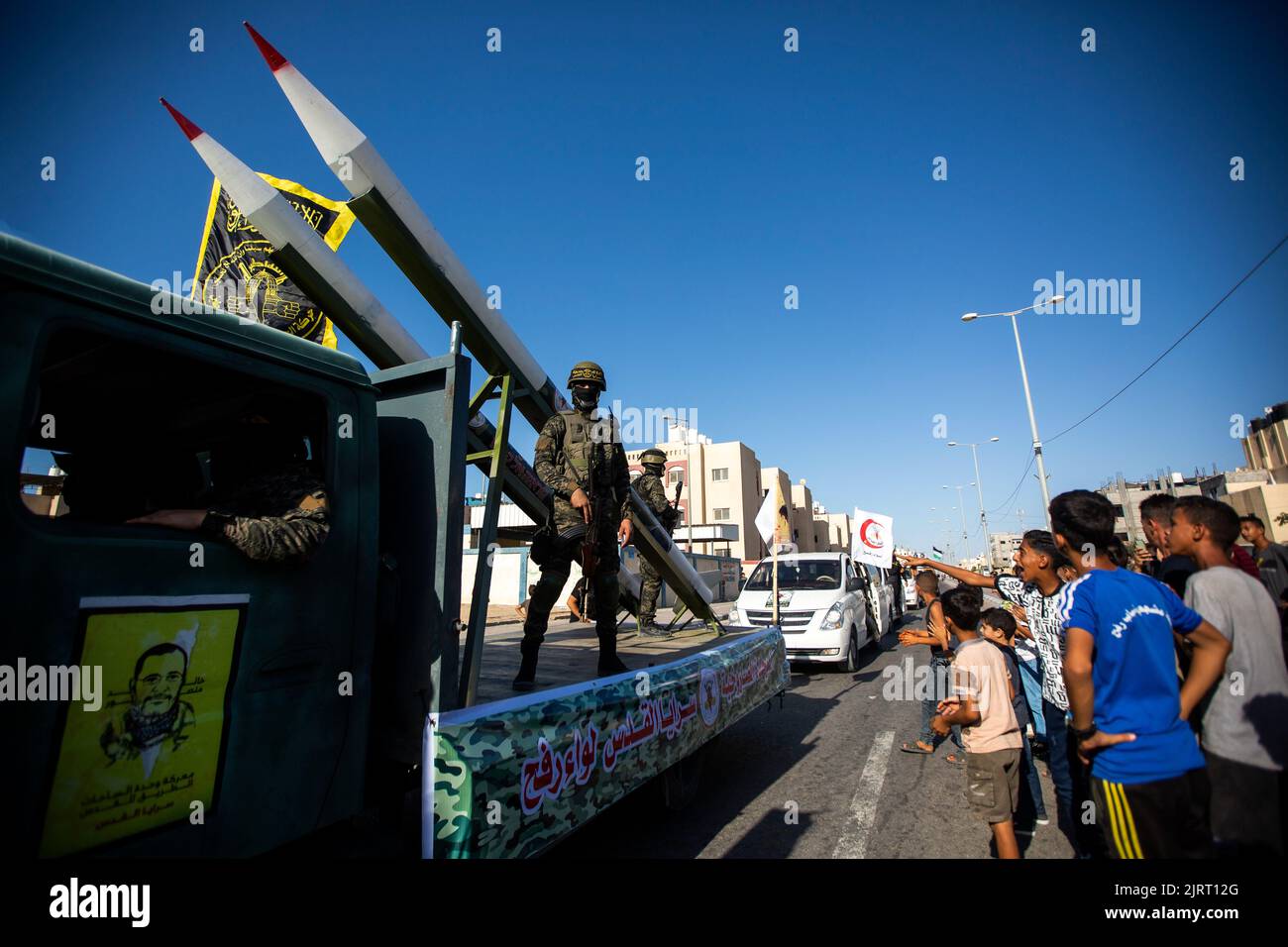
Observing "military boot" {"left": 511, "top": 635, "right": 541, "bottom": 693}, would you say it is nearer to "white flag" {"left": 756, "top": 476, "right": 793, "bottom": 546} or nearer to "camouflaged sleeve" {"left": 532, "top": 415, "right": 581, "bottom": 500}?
"camouflaged sleeve" {"left": 532, "top": 415, "right": 581, "bottom": 500}

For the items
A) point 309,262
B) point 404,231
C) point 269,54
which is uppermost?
point 269,54

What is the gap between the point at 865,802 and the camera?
13.9 ft

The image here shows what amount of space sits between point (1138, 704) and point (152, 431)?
3565 millimetres

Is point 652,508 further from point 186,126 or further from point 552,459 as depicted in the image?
point 186,126

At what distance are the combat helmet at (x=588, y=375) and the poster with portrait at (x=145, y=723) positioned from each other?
2.78 metres

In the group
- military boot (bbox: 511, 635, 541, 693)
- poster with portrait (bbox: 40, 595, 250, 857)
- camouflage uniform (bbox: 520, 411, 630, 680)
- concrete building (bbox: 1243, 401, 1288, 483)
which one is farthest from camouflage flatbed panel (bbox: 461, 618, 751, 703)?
concrete building (bbox: 1243, 401, 1288, 483)

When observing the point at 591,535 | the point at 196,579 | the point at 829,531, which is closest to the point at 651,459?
the point at 591,535

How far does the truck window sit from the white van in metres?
6.93

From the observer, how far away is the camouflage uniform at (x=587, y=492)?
3.70 m

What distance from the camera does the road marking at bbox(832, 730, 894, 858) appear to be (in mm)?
3510

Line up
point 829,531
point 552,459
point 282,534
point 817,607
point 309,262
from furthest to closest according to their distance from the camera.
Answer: point 829,531
point 817,607
point 552,459
point 309,262
point 282,534

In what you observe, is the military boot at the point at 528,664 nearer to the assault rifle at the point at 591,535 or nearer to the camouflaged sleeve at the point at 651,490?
the assault rifle at the point at 591,535

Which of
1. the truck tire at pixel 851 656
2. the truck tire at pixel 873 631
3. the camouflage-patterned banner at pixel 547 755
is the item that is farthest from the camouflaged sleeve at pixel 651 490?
the truck tire at pixel 873 631
